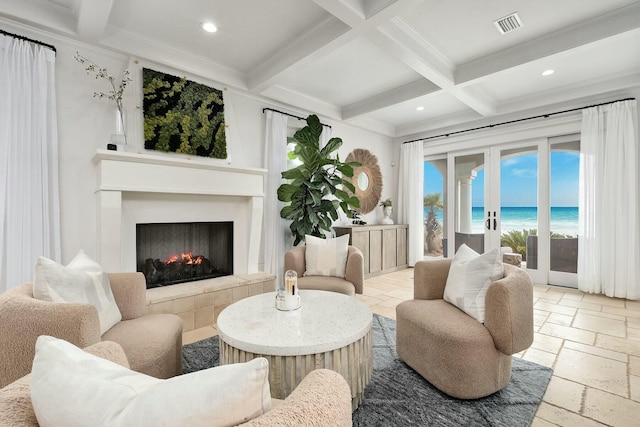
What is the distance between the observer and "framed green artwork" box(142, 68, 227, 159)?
307cm

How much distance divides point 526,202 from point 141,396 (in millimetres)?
5361

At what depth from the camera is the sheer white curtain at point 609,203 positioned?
11.8ft

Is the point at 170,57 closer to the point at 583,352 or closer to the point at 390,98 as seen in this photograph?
the point at 390,98

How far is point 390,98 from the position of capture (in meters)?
4.32

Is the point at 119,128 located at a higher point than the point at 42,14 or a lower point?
lower

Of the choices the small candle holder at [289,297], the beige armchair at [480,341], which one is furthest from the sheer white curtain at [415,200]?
the small candle holder at [289,297]

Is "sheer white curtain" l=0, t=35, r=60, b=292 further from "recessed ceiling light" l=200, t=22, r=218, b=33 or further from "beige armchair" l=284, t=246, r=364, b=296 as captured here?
"beige armchair" l=284, t=246, r=364, b=296

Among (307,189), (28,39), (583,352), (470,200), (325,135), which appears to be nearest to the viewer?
(583,352)

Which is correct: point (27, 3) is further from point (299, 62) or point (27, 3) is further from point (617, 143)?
point (617, 143)

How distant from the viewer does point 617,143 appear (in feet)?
12.1

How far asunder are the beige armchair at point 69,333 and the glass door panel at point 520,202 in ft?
16.0

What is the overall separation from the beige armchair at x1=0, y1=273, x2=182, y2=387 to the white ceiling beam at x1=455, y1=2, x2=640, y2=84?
3.86m

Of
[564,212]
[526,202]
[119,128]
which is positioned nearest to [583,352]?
[564,212]

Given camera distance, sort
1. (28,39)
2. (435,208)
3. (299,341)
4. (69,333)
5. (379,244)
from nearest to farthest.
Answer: (69,333) < (299,341) < (28,39) < (379,244) < (435,208)
